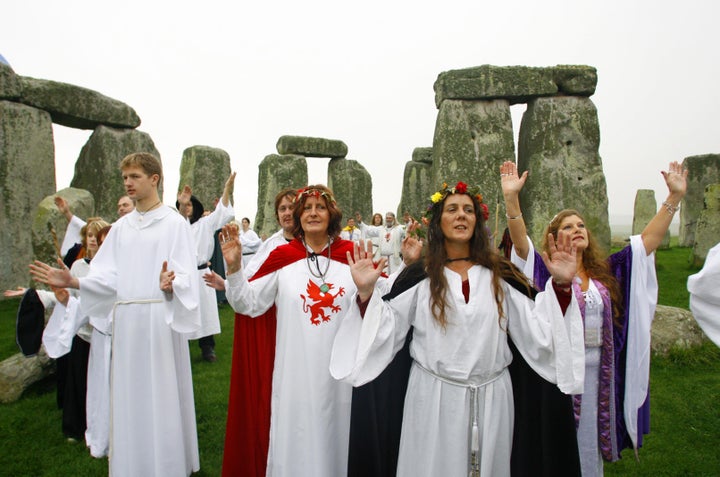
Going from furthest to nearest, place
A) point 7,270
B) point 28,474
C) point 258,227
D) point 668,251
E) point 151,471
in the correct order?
point 668,251
point 258,227
point 7,270
point 28,474
point 151,471

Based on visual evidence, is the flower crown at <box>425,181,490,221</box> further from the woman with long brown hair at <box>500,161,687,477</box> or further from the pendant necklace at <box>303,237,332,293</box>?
the pendant necklace at <box>303,237,332,293</box>

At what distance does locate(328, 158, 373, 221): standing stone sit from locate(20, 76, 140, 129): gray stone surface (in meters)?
6.48

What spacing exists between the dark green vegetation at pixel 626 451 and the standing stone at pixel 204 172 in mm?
6913

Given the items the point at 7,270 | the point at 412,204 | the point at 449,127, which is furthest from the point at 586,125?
the point at 7,270

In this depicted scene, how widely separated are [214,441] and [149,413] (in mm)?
1167

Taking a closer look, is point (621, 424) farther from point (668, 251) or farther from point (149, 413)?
point (668, 251)

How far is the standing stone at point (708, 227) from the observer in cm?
1076

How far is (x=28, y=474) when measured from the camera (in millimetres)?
3627

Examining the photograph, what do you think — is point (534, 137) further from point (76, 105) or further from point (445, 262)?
point (76, 105)

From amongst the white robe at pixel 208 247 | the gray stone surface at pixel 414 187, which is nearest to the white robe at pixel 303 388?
the white robe at pixel 208 247

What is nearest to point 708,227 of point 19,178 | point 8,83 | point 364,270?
point 364,270

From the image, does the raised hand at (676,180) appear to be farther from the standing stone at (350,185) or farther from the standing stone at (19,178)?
the standing stone at (350,185)

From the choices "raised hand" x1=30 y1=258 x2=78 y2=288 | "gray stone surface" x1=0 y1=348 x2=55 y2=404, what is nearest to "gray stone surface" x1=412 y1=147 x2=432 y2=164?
"gray stone surface" x1=0 y1=348 x2=55 y2=404

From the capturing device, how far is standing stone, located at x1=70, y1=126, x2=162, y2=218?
11.6 metres
